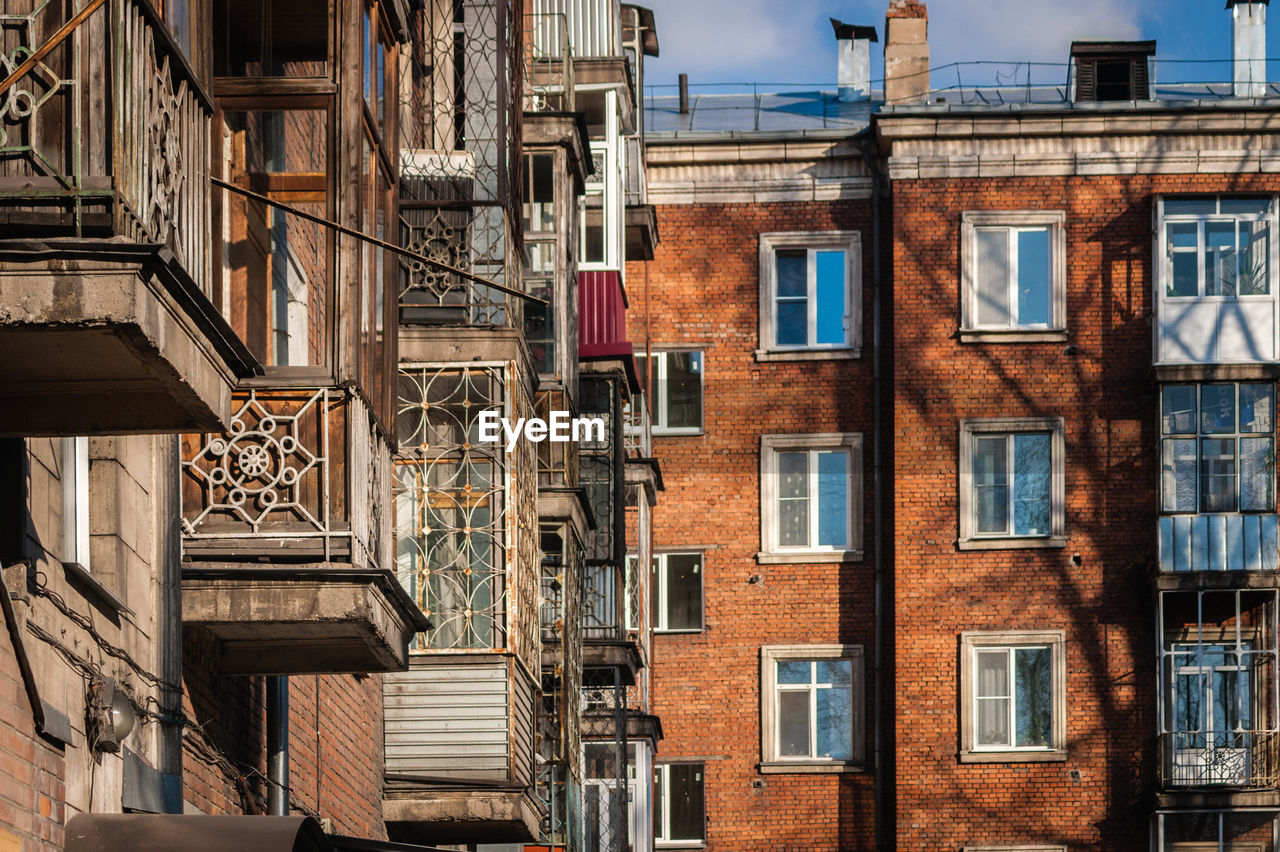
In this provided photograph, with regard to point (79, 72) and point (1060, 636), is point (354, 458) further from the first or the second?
point (1060, 636)

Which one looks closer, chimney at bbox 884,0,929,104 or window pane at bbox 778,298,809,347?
window pane at bbox 778,298,809,347

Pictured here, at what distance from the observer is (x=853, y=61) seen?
37750 millimetres

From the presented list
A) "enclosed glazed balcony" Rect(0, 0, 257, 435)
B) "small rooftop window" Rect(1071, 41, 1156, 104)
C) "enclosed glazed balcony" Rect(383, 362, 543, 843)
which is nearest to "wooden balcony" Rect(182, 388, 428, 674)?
"enclosed glazed balcony" Rect(0, 0, 257, 435)

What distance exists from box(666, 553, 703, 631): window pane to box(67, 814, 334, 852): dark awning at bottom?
80.5 ft

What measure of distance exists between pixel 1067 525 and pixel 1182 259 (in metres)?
4.17

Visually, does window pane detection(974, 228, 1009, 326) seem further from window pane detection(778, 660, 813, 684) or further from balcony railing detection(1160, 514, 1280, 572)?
window pane detection(778, 660, 813, 684)

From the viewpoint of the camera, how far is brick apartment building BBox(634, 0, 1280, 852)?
3053 cm


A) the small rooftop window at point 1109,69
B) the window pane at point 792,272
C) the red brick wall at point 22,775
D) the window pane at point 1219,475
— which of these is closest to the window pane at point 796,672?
the window pane at point 792,272

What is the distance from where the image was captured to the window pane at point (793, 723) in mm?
31797

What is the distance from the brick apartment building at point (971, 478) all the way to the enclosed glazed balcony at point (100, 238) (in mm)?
24935

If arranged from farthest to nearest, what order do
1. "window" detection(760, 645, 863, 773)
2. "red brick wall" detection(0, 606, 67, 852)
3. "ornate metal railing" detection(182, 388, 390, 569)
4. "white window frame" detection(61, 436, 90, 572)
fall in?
"window" detection(760, 645, 863, 773) → "ornate metal railing" detection(182, 388, 390, 569) → "white window frame" detection(61, 436, 90, 572) → "red brick wall" detection(0, 606, 67, 852)

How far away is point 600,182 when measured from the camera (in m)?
25.4

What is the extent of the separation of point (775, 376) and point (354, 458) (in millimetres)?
23033

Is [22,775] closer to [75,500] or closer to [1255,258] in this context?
[75,500]
